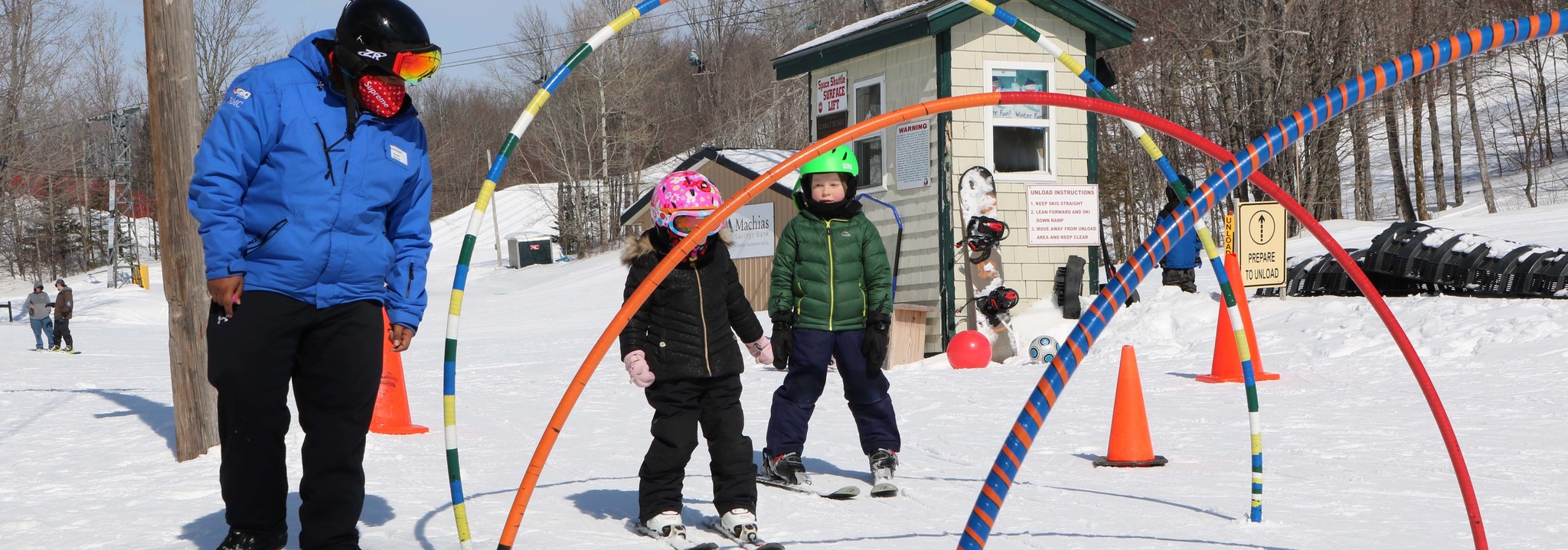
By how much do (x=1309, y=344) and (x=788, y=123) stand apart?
39.5 metres

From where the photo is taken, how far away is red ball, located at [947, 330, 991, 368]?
42.7 feet

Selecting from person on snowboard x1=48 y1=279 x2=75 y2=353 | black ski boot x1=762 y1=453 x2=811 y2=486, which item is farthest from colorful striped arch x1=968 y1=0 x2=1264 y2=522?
person on snowboard x1=48 y1=279 x2=75 y2=353

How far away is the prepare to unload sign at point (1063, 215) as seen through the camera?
1493 centimetres

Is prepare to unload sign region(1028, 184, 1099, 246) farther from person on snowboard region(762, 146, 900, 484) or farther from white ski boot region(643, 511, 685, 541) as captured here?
white ski boot region(643, 511, 685, 541)

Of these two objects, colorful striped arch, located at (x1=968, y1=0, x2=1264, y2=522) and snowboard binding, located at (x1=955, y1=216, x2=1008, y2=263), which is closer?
colorful striped arch, located at (x1=968, y1=0, x2=1264, y2=522)

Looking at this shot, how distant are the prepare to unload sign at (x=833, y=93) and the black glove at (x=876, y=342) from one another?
10911 mm

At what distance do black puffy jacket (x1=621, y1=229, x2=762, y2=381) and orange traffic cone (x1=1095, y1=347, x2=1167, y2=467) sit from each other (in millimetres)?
2447

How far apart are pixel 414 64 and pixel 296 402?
1.12 metres

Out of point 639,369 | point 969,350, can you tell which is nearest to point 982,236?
point 969,350

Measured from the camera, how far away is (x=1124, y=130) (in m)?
32.9

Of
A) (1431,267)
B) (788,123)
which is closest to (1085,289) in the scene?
(1431,267)

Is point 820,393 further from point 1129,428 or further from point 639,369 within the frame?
point 1129,428

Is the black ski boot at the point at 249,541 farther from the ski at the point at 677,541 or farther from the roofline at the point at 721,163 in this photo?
the roofline at the point at 721,163

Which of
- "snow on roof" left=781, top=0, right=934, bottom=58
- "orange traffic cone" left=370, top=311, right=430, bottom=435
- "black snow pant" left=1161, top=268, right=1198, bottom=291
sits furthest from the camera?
"snow on roof" left=781, top=0, right=934, bottom=58
